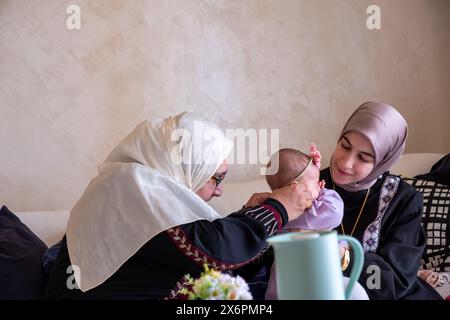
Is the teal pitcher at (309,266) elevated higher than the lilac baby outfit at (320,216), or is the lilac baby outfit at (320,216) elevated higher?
the teal pitcher at (309,266)

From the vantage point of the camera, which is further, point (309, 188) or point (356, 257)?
point (309, 188)

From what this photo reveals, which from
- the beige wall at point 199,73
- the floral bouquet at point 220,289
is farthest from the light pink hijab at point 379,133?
the floral bouquet at point 220,289

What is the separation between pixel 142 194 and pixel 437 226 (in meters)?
1.36

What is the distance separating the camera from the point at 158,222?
164 cm

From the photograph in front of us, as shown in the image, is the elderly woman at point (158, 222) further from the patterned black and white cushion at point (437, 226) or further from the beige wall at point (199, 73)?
the beige wall at point (199, 73)

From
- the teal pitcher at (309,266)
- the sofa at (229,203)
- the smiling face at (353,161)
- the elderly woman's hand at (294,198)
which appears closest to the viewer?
the teal pitcher at (309,266)

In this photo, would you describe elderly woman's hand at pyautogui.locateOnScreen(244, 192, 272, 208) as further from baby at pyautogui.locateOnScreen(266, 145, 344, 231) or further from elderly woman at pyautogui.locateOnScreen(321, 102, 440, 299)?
elderly woman at pyautogui.locateOnScreen(321, 102, 440, 299)

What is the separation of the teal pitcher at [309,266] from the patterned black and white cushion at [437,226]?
149 centimetres

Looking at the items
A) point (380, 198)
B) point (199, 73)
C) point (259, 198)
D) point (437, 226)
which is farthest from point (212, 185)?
point (199, 73)

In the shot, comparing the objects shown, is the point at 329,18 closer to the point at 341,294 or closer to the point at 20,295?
the point at 20,295

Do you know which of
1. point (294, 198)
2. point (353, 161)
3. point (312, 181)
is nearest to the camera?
point (294, 198)

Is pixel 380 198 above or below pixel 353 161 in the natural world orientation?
below

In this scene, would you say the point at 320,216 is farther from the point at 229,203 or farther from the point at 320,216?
the point at 229,203

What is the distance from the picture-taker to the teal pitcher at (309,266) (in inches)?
41.6
